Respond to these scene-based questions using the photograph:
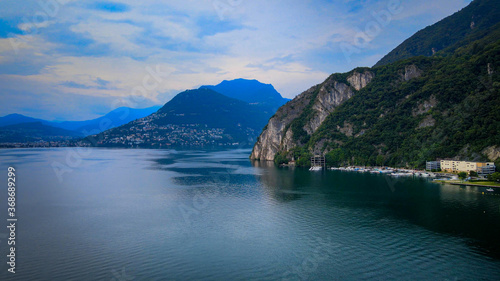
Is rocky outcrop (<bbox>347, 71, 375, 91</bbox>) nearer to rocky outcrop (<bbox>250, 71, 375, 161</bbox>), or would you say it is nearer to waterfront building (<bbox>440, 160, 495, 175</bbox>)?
rocky outcrop (<bbox>250, 71, 375, 161</bbox>)

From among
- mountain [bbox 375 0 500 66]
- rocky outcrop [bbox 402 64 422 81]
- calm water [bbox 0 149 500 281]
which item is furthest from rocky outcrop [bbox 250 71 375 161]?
calm water [bbox 0 149 500 281]

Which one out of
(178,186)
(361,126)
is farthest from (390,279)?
(361,126)

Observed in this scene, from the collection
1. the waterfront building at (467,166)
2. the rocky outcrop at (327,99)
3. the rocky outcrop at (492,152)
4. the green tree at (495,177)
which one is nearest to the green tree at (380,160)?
the waterfront building at (467,166)

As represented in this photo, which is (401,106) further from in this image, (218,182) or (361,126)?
(218,182)

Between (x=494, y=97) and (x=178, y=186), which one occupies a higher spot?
(x=494, y=97)

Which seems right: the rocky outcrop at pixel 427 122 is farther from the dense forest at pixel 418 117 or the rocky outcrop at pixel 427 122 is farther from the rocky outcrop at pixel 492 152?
the rocky outcrop at pixel 492 152

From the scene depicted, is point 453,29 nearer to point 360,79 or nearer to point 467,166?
point 360,79

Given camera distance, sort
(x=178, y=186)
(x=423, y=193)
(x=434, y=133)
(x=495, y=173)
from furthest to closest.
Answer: (x=434, y=133), (x=178, y=186), (x=495, y=173), (x=423, y=193)
